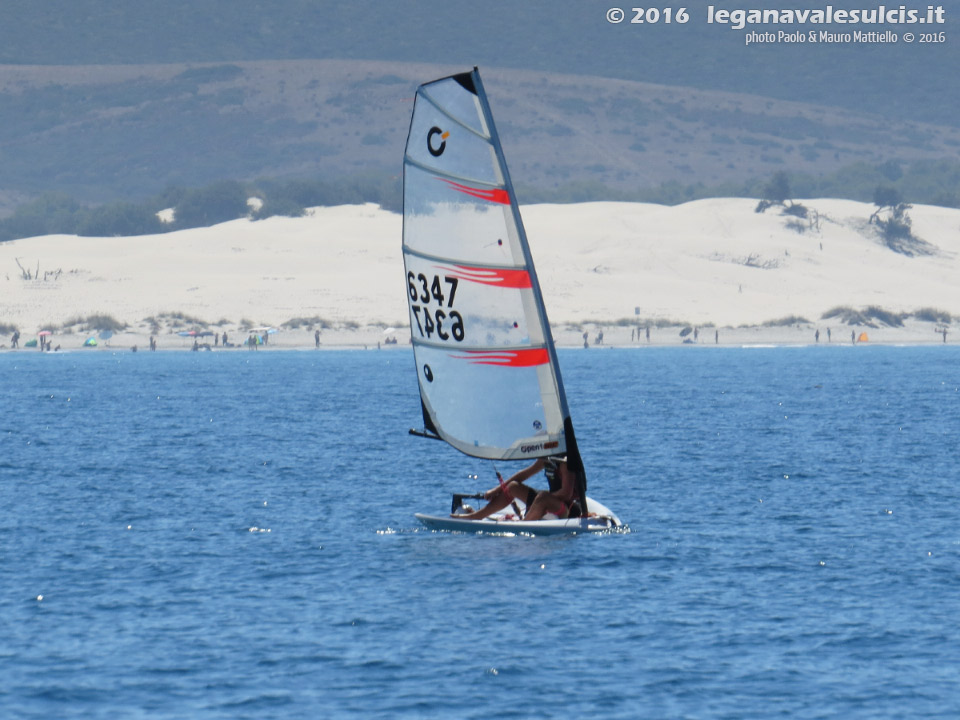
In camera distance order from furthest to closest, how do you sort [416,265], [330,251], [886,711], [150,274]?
[330,251], [150,274], [416,265], [886,711]

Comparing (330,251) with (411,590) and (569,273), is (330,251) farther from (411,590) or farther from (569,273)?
(411,590)

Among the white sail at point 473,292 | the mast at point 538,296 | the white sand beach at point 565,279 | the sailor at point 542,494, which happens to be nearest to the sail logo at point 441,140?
the white sail at point 473,292

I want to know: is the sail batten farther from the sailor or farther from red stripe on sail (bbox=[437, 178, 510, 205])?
the sailor

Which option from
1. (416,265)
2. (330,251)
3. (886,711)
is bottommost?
(886,711)

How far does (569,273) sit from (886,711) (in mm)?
147592

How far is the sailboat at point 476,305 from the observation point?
2950 cm

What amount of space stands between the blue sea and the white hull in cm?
33

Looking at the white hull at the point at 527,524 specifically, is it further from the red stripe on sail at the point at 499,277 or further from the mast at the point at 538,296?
the red stripe on sail at the point at 499,277

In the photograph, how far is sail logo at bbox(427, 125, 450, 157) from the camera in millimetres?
29609

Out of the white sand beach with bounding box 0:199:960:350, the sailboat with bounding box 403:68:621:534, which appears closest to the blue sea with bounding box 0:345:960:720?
the sailboat with bounding box 403:68:621:534

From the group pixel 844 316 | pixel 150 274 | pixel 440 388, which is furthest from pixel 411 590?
pixel 150 274

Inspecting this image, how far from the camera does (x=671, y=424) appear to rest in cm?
6481

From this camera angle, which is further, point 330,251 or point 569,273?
point 330,251

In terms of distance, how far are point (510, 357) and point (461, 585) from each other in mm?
5315
